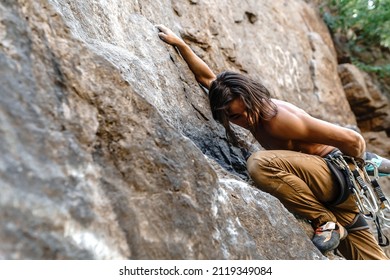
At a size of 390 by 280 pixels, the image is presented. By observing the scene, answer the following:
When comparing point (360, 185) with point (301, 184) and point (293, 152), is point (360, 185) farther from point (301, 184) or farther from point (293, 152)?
point (293, 152)

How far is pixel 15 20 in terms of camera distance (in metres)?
1.92

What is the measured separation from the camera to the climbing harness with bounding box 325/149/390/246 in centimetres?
329

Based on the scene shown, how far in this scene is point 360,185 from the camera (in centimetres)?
336

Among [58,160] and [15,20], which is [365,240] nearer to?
[58,160]

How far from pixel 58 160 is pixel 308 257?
6.13ft

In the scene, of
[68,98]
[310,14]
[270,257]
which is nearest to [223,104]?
[270,257]

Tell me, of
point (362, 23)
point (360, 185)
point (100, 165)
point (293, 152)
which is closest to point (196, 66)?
point (293, 152)

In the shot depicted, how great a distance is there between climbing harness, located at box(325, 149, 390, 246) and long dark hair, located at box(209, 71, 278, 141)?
0.72m

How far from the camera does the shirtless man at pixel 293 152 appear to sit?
11.0 feet

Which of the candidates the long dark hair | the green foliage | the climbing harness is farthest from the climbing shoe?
the green foliage

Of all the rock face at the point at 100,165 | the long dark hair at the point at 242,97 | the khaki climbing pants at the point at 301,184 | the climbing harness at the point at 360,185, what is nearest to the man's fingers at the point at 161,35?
the rock face at the point at 100,165

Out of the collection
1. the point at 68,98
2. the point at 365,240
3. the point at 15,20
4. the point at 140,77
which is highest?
the point at 15,20

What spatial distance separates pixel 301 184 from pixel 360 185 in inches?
18.2

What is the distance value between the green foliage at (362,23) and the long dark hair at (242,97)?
5.74 meters
